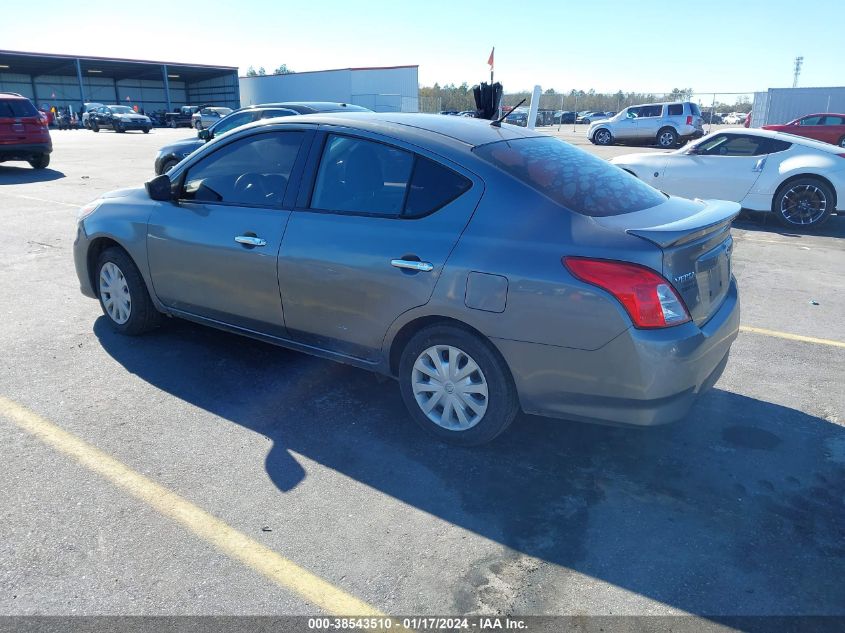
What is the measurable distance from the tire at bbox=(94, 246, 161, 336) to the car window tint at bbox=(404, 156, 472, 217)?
7.98ft

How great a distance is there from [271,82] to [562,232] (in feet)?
192

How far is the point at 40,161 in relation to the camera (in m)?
16.6

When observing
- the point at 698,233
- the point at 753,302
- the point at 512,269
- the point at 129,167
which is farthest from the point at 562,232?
the point at 129,167

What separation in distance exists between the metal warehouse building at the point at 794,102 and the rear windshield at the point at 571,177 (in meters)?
32.2

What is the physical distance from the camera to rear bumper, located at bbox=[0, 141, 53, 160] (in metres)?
15.5

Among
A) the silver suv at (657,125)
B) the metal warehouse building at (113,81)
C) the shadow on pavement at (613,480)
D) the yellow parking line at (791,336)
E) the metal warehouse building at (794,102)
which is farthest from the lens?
the metal warehouse building at (113,81)

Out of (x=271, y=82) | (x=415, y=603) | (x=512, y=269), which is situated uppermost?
(x=271, y=82)

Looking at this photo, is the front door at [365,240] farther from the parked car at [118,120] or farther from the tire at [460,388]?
the parked car at [118,120]

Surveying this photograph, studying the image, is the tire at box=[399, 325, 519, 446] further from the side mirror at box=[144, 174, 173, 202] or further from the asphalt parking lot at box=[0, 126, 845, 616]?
the side mirror at box=[144, 174, 173, 202]

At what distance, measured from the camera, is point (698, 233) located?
3125mm

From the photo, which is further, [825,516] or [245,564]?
[825,516]

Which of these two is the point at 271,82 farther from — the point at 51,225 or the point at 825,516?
the point at 825,516

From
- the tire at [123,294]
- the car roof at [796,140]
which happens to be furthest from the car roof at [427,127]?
the car roof at [796,140]

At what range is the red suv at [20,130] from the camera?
15.4m
